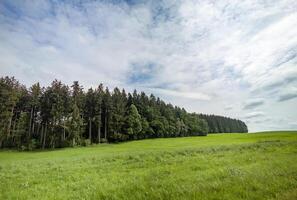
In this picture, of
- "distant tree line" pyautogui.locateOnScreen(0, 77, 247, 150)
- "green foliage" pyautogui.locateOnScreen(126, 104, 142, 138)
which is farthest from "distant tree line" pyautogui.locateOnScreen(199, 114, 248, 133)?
"green foliage" pyautogui.locateOnScreen(126, 104, 142, 138)

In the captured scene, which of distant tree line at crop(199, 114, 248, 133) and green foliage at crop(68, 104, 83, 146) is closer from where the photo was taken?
green foliage at crop(68, 104, 83, 146)

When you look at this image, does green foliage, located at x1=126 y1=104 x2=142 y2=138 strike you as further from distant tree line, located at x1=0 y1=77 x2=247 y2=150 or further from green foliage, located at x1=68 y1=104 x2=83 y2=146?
green foliage, located at x1=68 y1=104 x2=83 y2=146

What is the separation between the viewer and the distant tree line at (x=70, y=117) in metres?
54.7

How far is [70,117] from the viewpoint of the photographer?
2266 inches

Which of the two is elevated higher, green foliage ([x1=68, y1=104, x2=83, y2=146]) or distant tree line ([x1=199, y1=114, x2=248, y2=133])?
distant tree line ([x1=199, y1=114, x2=248, y2=133])

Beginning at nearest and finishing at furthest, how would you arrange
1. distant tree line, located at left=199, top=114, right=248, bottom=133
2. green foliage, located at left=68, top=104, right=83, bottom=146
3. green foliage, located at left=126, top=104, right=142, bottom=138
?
green foliage, located at left=68, top=104, right=83, bottom=146 < green foliage, located at left=126, top=104, right=142, bottom=138 < distant tree line, located at left=199, top=114, right=248, bottom=133

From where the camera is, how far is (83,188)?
899cm

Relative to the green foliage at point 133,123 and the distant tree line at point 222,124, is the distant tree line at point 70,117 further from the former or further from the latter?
the distant tree line at point 222,124

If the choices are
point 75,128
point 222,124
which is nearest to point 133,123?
point 75,128

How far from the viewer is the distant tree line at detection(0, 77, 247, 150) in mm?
54656

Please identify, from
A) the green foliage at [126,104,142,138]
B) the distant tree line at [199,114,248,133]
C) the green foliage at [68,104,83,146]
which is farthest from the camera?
the distant tree line at [199,114,248,133]

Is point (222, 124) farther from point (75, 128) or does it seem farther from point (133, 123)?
point (75, 128)

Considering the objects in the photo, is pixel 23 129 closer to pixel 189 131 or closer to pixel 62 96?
pixel 62 96

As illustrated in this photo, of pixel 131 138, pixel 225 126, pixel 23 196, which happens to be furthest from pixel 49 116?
pixel 225 126
